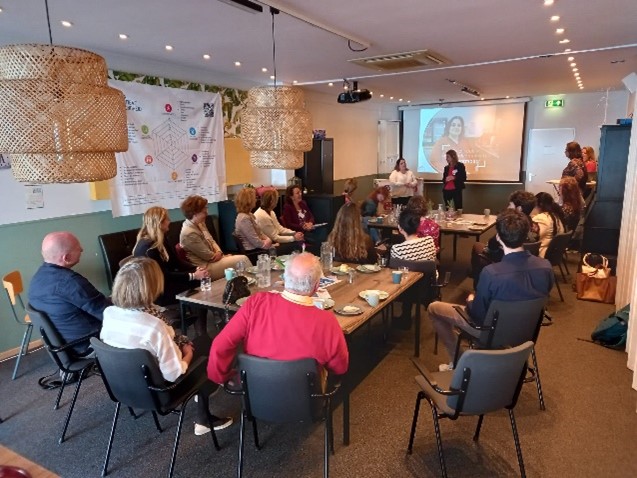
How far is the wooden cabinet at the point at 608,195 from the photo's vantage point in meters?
6.37

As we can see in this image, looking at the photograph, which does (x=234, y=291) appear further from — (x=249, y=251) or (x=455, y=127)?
(x=455, y=127)

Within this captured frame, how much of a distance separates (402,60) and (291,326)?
13.2 feet

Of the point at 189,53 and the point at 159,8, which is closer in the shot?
the point at 159,8

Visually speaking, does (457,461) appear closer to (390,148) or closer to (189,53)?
(189,53)

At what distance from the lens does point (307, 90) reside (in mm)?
8242

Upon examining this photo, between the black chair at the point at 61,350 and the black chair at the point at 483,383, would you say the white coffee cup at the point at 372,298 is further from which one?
the black chair at the point at 61,350

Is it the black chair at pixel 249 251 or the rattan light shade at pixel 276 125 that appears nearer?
the rattan light shade at pixel 276 125

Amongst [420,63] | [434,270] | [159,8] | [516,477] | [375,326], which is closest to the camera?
[516,477]

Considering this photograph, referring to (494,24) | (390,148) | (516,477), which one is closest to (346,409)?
(516,477)

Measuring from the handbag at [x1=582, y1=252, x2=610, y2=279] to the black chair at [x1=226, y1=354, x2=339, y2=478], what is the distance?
4.16 metres

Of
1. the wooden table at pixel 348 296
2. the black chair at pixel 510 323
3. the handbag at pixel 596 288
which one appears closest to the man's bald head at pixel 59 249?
the wooden table at pixel 348 296

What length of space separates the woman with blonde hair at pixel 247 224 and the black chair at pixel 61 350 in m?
2.54

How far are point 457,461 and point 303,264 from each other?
1521 mm

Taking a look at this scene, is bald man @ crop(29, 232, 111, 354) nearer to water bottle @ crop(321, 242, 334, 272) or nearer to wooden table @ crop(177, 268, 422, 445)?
wooden table @ crop(177, 268, 422, 445)
